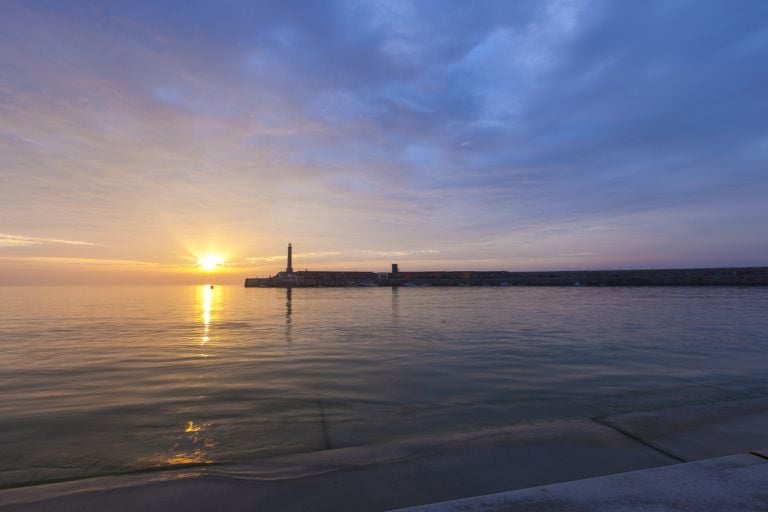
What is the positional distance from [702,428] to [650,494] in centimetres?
283

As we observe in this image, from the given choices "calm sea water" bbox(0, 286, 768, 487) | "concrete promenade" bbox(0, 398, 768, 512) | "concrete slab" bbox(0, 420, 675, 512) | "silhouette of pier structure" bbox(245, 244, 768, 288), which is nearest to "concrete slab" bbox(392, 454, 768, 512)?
"concrete promenade" bbox(0, 398, 768, 512)

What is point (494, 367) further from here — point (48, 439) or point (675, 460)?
point (48, 439)

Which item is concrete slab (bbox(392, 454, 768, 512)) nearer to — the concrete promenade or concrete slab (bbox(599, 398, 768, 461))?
the concrete promenade

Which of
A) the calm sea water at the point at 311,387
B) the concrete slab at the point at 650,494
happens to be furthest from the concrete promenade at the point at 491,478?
the calm sea water at the point at 311,387

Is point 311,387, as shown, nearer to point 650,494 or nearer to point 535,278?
point 650,494

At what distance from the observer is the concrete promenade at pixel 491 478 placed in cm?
252

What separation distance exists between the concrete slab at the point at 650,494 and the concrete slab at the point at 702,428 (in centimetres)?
111

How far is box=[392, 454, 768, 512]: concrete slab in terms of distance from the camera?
236 cm

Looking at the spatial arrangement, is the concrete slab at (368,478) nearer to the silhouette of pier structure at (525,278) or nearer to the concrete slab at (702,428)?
the concrete slab at (702,428)

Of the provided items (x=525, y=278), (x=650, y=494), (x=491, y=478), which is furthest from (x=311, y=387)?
(x=525, y=278)

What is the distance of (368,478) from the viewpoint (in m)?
3.35

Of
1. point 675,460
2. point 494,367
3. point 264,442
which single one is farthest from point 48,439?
point 494,367

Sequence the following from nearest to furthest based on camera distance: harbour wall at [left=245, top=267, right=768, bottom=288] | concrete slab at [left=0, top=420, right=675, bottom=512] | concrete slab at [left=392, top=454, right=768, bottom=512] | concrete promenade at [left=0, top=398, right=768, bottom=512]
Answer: concrete slab at [left=392, top=454, right=768, bottom=512] < concrete promenade at [left=0, top=398, right=768, bottom=512] < concrete slab at [left=0, top=420, right=675, bottom=512] < harbour wall at [left=245, top=267, right=768, bottom=288]

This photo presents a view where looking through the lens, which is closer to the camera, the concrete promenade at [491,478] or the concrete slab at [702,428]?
the concrete promenade at [491,478]
